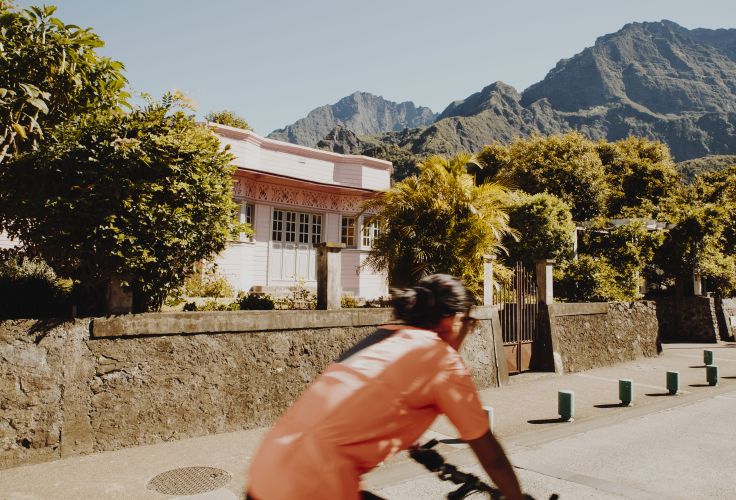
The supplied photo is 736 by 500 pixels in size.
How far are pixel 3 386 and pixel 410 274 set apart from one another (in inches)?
308

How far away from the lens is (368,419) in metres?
1.81

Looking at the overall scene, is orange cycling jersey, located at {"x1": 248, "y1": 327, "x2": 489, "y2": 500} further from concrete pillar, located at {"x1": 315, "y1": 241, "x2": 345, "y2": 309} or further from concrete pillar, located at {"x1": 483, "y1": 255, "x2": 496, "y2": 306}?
concrete pillar, located at {"x1": 483, "y1": 255, "x2": 496, "y2": 306}

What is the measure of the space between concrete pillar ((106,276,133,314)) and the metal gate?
313 inches

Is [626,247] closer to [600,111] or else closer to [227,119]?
[227,119]

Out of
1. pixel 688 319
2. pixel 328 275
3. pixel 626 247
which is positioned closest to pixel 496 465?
pixel 328 275

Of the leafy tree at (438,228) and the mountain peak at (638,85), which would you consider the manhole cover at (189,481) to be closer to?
the leafy tree at (438,228)

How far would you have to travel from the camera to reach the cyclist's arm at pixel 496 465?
190 centimetres

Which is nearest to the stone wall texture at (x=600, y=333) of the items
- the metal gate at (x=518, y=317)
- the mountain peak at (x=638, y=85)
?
the metal gate at (x=518, y=317)

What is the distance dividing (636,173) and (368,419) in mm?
37278

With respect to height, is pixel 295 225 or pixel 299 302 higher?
pixel 295 225

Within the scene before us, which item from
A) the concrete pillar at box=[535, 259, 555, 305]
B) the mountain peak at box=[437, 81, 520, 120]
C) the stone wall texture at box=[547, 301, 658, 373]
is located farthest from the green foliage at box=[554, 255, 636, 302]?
the mountain peak at box=[437, 81, 520, 120]

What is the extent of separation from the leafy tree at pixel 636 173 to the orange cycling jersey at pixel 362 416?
3369cm

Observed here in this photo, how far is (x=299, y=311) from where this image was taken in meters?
8.18

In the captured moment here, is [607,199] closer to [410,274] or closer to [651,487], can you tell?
[410,274]
